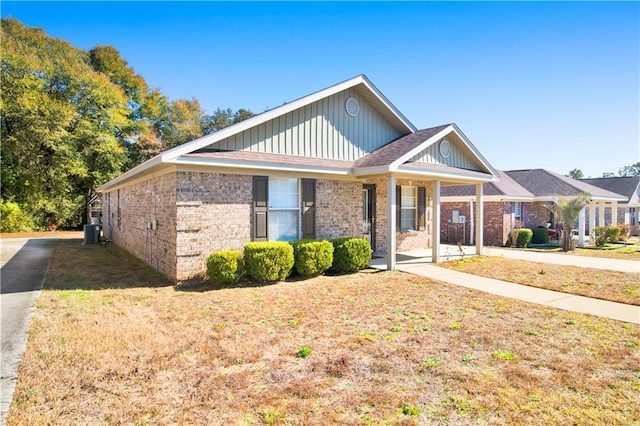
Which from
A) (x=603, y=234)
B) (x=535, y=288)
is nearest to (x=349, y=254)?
(x=535, y=288)

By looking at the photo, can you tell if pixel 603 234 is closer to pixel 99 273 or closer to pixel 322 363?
pixel 322 363

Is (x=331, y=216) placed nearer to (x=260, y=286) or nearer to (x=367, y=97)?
(x=260, y=286)

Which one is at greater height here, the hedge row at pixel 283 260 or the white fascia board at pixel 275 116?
the white fascia board at pixel 275 116

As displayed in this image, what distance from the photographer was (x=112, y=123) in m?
28.9

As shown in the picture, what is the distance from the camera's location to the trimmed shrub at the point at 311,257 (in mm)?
9195

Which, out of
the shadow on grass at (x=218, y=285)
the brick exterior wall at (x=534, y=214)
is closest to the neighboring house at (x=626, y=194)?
the brick exterior wall at (x=534, y=214)

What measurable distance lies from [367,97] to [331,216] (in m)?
4.43

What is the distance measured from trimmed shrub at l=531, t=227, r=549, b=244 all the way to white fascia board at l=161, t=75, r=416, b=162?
37.7 feet

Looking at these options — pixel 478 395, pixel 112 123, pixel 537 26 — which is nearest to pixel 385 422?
pixel 478 395

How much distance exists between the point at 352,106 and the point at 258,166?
179 inches

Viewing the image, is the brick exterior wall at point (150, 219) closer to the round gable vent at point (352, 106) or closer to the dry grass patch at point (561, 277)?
the round gable vent at point (352, 106)

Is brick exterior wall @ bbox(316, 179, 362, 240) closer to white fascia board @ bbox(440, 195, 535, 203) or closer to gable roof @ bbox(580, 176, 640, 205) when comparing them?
white fascia board @ bbox(440, 195, 535, 203)

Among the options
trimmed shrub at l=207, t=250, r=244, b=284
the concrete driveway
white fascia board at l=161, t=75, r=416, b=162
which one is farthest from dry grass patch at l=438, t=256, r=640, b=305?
the concrete driveway

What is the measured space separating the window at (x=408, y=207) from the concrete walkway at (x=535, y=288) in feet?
3.73
